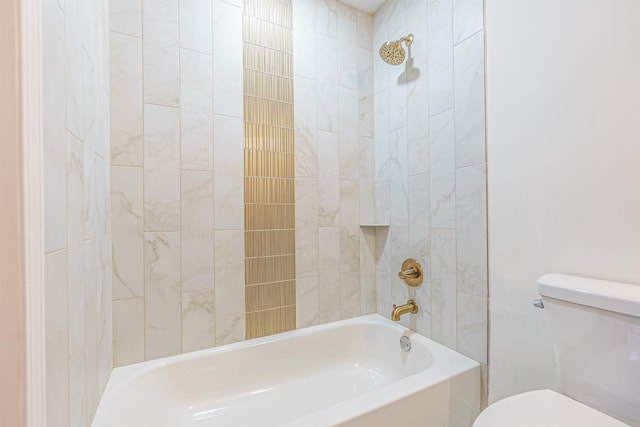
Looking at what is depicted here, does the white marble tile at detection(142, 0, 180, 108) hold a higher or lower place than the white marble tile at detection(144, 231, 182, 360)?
higher

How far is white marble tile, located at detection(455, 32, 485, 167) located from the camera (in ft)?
4.20

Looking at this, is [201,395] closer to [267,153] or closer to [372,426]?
[372,426]

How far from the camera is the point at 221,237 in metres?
1.49

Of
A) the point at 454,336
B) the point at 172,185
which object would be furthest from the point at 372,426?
the point at 172,185

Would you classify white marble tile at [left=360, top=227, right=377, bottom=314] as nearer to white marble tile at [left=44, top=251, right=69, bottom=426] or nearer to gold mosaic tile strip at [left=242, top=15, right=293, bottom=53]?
gold mosaic tile strip at [left=242, top=15, right=293, bottom=53]

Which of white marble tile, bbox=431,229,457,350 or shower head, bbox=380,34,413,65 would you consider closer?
white marble tile, bbox=431,229,457,350

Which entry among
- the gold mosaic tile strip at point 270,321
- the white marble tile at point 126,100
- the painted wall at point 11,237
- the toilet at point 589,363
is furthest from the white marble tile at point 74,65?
the toilet at point 589,363

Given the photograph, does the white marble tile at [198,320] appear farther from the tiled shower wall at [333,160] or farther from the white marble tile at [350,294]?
the white marble tile at [350,294]

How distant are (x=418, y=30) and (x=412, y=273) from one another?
4.36 ft

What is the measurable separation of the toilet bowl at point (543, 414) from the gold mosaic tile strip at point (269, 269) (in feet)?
3.57

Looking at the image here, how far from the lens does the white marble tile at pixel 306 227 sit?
1.70 metres

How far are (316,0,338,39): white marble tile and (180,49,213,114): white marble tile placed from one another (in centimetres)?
72

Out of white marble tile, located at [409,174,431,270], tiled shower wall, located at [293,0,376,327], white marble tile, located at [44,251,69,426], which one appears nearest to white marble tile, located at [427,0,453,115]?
white marble tile, located at [409,174,431,270]

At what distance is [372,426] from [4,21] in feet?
4.46
